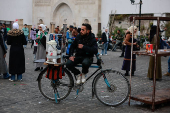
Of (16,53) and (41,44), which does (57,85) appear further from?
(41,44)

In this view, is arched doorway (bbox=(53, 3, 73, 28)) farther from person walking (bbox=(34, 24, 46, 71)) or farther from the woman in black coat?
the woman in black coat

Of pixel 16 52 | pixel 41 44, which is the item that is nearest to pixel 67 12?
pixel 41 44

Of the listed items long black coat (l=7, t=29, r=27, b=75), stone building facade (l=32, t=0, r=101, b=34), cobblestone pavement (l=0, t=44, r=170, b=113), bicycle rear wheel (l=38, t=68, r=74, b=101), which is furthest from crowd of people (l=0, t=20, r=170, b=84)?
stone building facade (l=32, t=0, r=101, b=34)

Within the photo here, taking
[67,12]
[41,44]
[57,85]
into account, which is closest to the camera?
[57,85]

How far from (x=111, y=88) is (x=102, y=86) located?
20cm

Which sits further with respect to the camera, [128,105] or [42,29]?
[42,29]

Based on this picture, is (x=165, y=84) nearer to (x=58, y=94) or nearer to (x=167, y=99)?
(x=167, y=99)

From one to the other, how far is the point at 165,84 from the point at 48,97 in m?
4.06

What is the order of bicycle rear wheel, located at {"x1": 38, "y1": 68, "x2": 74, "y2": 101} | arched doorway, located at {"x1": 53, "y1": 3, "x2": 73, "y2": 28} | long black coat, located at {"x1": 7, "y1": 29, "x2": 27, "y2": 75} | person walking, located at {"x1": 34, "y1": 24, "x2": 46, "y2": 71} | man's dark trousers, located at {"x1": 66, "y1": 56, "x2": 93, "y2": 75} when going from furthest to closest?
arched doorway, located at {"x1": 53, "y1": 3, "x2": 73, "y2": 28} < person walking, located at {"x1": 34, "y1": 24, "x2": 46, "y2": 71} < long black coat, located at {"x1": 7, "y1": 29, "x2": 27, "y2": 75} < bicycle rear wheel, located at {"x1": 38, "y1": 68, "x2": 74, "y2": 101} < man's dark trousers, located at {"x1": 66, "y1": 56, "x2": 93, "y2": 75}

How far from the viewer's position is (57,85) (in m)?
6.26

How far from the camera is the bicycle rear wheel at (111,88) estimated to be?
5.84 m

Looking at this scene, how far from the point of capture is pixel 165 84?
28.7 feet

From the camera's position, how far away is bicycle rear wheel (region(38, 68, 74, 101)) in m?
6.19

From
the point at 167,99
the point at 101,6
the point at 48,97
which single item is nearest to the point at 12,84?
the point at 48,97
